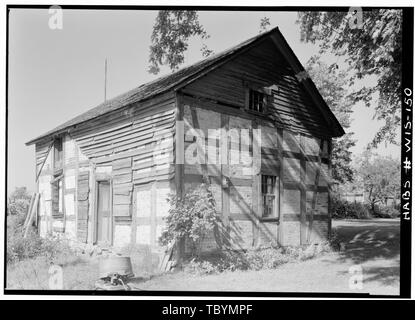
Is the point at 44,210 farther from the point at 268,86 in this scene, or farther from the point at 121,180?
the point at 268,86

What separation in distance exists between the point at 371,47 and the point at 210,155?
14.6 feet

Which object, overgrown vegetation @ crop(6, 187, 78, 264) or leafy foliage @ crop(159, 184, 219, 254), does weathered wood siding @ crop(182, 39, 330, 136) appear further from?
overgrown vegetation @ crop(6, 187, 78, 264)

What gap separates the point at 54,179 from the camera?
13508 millimetres

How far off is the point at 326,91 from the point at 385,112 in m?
2.50

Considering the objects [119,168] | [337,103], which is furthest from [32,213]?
[337,103]

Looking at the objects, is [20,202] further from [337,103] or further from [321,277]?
[337,103]

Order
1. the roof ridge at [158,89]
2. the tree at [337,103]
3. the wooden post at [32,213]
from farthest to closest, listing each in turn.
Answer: the wooden post at [32,213], the tree at [337,103], the roof ridge at [158,89]

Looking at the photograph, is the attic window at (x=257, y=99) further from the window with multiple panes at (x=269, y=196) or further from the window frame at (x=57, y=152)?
the window frame at (x=57, y=152)

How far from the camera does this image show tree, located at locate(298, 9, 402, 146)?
884 centimetres

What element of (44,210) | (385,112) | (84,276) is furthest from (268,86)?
(44,210)

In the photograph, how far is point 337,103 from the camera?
39.0ft

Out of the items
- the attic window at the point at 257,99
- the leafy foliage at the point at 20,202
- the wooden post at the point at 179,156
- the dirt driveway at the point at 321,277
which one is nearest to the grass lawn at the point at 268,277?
the dirt driveway at the point at 321,277

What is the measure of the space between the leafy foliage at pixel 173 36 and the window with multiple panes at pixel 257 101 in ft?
6.93

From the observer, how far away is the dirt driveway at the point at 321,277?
344 inches
